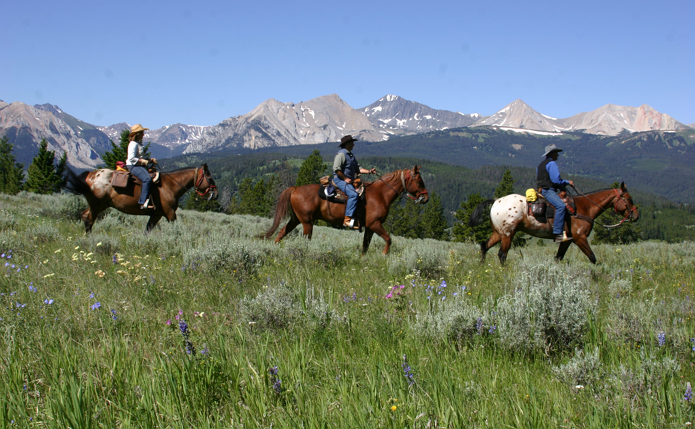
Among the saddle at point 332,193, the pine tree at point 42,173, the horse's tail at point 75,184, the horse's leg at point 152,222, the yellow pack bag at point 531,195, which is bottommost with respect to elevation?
the pine tree at point 42,173

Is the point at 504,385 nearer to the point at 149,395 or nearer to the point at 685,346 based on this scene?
the point at 685,346

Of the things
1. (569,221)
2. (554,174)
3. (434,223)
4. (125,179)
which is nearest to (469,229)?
(434,223)

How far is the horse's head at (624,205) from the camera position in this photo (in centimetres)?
1059

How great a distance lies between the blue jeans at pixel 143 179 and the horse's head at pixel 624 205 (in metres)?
12.0

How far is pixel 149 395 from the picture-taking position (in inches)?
90.8

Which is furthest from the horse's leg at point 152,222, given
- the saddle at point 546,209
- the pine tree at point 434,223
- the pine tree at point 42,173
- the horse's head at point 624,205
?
the pine tree at point 434,223

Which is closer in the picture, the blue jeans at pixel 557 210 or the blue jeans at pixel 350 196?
the blue jeans at pixel 557 210

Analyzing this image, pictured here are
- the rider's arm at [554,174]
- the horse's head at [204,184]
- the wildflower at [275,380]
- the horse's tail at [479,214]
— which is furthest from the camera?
the horse's head at [204,184]

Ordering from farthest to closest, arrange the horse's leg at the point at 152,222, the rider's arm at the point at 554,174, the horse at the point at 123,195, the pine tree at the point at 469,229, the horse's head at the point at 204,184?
1. the pine tree at the point at 469,229
2. the horse's head at the point at 204,184
3. the horse at the point at 123,195
4. the horse's leg at the point at 152,222
5. the rider's arm at the point at 554,174

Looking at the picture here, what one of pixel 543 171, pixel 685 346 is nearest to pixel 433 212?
pixel 543 171

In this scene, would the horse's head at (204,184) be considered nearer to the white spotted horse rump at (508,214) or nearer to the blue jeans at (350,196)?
the blue jeans at (350,196)

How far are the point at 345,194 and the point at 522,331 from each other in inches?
295

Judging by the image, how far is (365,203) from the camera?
10.5m

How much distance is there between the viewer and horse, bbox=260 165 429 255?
1049 cm
